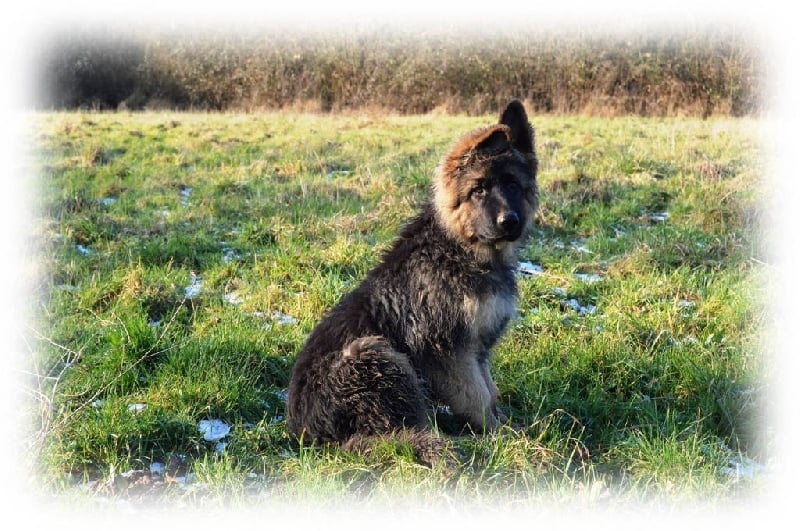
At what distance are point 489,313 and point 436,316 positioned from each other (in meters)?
0.37

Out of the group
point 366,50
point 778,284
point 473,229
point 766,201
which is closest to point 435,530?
point 473,229

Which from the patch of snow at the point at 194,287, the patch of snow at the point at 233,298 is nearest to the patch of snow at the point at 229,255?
the patch of snow at the point at 194,287

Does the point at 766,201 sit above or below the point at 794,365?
above

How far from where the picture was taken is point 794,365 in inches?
194

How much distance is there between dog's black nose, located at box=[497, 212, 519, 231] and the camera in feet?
14.3

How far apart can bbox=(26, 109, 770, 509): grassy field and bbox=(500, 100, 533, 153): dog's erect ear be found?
5.57ft

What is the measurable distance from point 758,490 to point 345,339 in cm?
254

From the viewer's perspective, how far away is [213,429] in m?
4.46

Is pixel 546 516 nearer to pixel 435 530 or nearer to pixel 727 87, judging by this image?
pixel 435 530

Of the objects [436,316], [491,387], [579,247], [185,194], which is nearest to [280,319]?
[436,316]

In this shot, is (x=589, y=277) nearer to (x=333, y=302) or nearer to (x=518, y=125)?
(x=333, y=302)

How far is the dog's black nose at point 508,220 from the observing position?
4.36m

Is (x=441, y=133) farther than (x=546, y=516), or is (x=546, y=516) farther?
(x=441, y=133)

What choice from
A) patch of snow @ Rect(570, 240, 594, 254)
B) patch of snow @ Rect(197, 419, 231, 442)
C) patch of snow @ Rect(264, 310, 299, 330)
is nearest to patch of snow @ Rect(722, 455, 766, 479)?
patch of snow @ Rect(197, 419, 231, 442)
